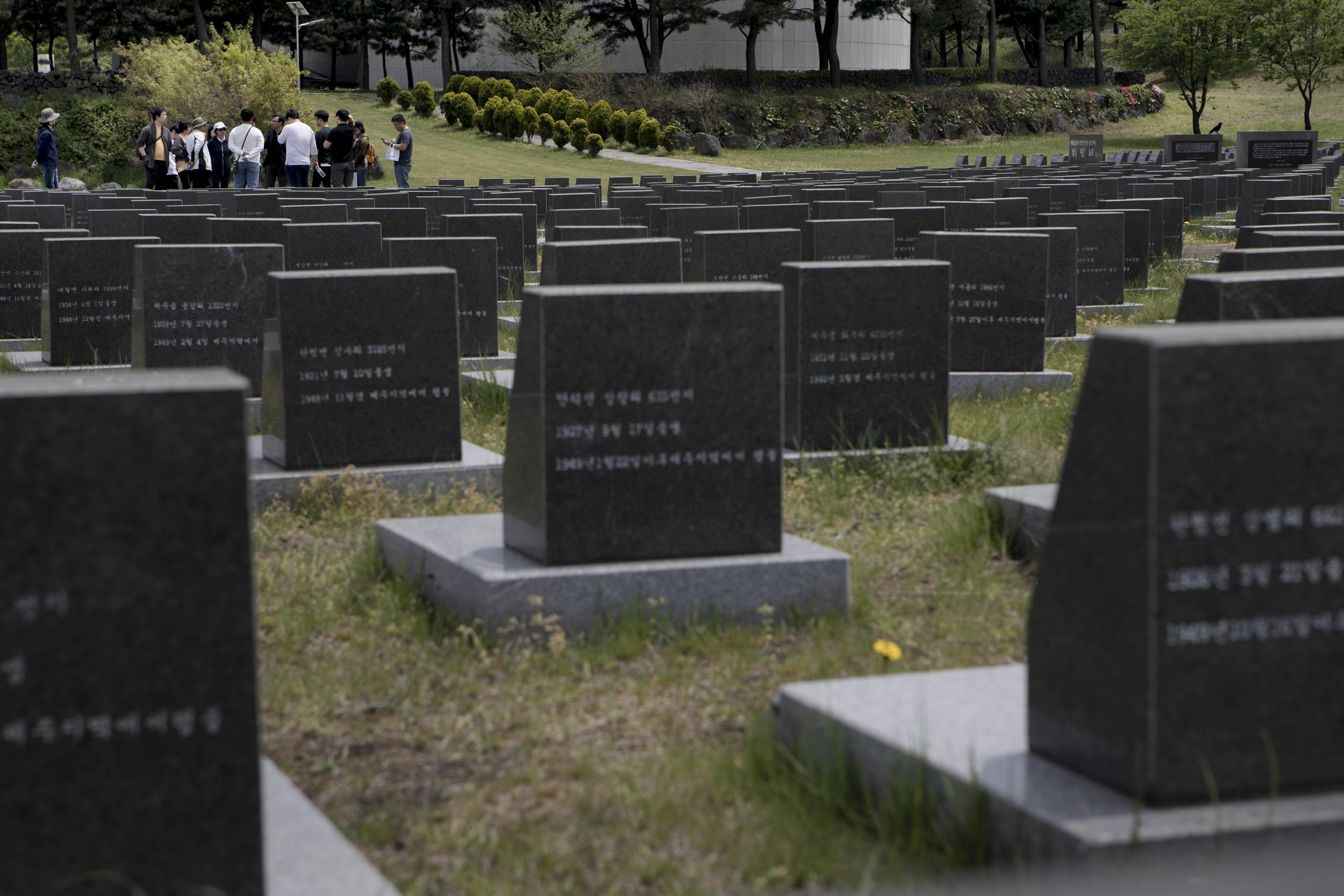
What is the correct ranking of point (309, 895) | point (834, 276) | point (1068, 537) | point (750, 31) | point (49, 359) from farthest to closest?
1. point (750, 31)
2. point (49, 359)
3. point (834, 276)
4. point (1068, 537)
5. point (309, 895)

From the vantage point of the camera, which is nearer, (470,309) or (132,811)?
(132,811)

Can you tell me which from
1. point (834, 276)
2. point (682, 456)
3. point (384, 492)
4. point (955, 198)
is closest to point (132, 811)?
point (682, 456)

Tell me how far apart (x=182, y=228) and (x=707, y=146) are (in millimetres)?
50075

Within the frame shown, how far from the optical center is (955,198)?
2142 centimetres

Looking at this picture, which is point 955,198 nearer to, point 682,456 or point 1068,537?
point 682,456

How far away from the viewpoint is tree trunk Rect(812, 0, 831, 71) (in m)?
78.8

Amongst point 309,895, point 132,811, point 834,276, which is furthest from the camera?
point 834,276

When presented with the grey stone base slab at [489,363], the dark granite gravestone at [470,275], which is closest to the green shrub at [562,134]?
the dark granite gravestone at [470,275]

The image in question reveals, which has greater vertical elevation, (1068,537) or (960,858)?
(1068,537)

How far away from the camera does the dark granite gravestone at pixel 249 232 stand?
1330 centimetres

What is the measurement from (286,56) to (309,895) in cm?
5437

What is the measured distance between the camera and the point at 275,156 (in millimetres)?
36562

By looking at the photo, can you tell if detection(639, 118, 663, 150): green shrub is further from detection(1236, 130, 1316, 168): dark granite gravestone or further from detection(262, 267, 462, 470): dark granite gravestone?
detection(262, 267, 462, 470): dark granite gravestone

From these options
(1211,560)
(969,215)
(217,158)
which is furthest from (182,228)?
(217,158)
